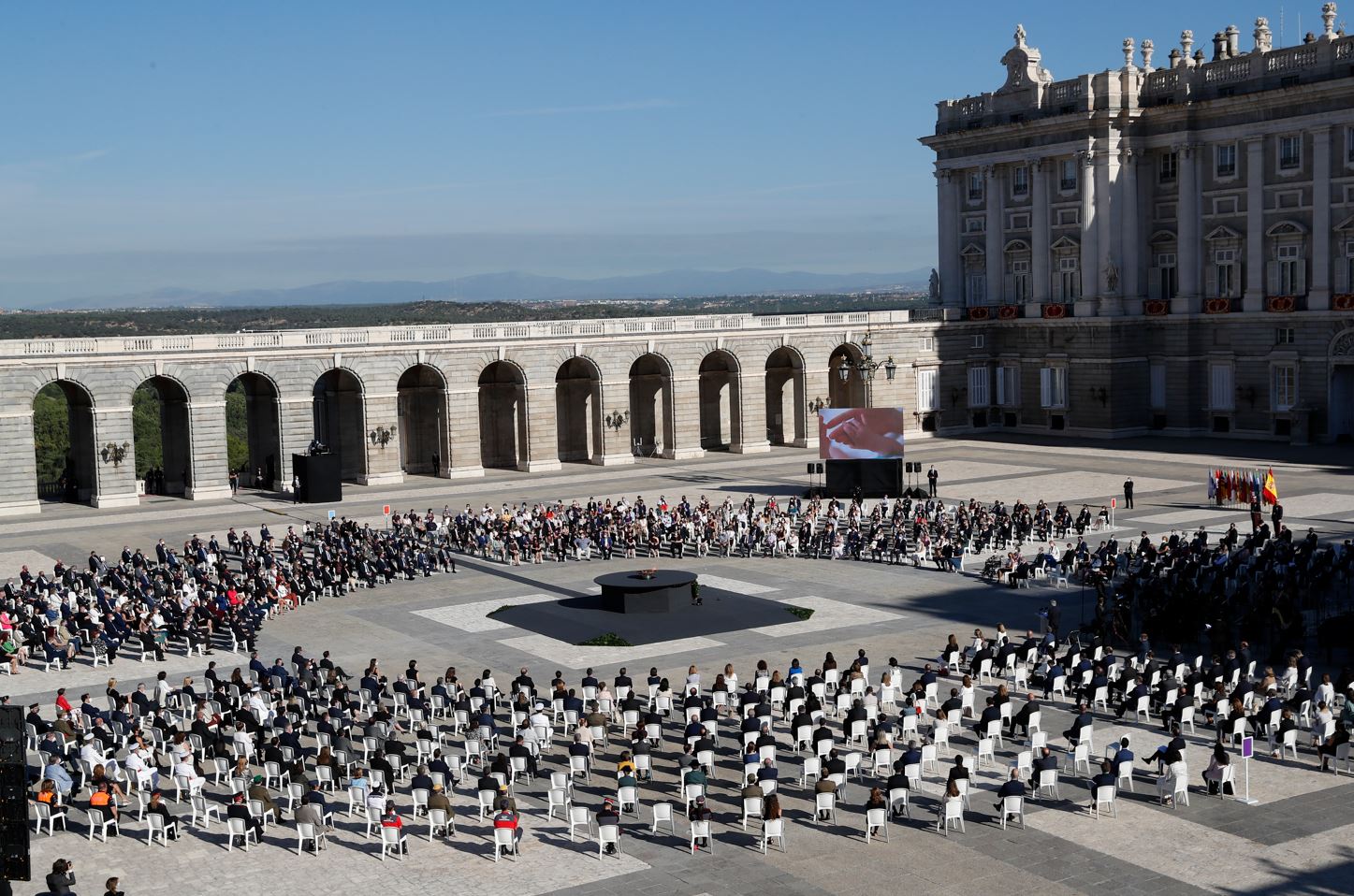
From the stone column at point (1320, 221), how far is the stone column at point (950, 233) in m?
20.5

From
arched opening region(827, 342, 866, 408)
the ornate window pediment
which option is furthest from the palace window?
arched opening region(827, 342, 866, 408)

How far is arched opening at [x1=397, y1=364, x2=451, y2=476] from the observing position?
247ft

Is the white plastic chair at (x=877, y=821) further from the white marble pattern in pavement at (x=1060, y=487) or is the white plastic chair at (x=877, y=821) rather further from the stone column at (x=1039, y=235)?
the stone column at (x=1039, y=235)

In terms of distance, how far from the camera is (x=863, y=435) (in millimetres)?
59469

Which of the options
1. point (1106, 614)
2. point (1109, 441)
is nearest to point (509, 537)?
point (1106, 614)

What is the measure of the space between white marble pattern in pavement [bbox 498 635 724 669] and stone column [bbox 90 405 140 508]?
3224 cm

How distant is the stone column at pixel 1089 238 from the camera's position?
79.1 m

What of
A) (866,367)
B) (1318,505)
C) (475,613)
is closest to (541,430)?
(866,367)

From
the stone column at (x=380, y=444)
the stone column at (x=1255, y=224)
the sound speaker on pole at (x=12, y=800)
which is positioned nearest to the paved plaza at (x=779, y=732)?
the stone column at (x=380, y=444)

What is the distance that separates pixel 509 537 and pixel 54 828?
26.5 m

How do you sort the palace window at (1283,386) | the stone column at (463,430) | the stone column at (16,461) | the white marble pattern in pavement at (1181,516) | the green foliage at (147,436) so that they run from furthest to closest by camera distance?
1. the green foliage at (147,436)
2. the palace window at (1283,386)
3. the stone column at (463,430)
4. the stone column at (16,461)
5. the white marble pattern in pavement at (1181,516)

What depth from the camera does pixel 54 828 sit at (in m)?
24.1

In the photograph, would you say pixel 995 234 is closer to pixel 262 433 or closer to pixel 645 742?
pixel 262 433

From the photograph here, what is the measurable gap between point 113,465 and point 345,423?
11.1 metres
